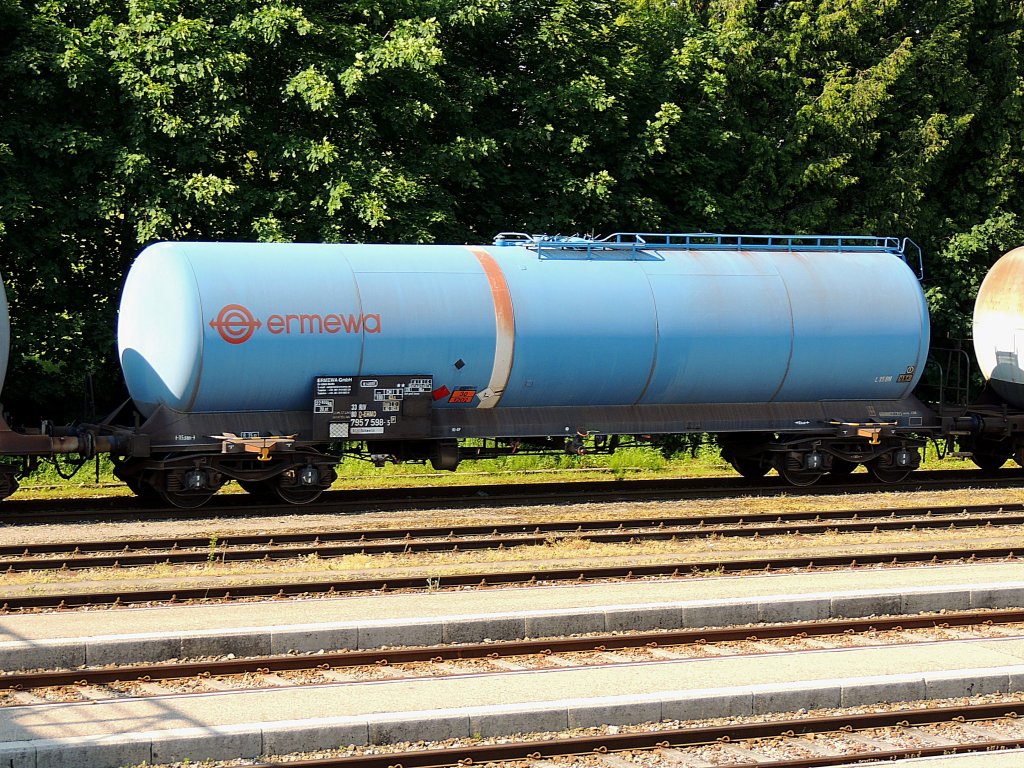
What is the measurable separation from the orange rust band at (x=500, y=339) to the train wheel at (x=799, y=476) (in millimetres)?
5622

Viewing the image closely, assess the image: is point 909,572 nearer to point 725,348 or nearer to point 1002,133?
point 725,348

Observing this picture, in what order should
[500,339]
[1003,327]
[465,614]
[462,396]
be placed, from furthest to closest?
[1003,327]
[462,396]
[500,339]
[465,614]

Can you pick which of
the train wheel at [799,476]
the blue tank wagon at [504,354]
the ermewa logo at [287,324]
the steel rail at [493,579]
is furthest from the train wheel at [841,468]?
the ermewa logo at [287,324]

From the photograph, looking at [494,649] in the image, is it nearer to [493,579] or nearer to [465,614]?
[465,614]

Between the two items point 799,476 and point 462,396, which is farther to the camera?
point 799,476

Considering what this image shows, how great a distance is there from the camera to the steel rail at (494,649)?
32.5ft

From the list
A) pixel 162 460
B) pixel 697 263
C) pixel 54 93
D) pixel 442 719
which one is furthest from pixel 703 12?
pixel 442 719

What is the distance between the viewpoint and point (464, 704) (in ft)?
30.5

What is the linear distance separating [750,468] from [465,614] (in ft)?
39.7

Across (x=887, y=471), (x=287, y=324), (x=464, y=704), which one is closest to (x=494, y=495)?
(x=287, y=324)

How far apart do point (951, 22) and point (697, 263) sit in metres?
13.0

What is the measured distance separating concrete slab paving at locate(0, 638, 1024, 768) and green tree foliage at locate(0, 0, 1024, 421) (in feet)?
46.1

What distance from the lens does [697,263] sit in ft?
67.9

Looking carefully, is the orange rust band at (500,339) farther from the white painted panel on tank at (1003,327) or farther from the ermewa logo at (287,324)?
the white painted panel on tank at (1003,327)
